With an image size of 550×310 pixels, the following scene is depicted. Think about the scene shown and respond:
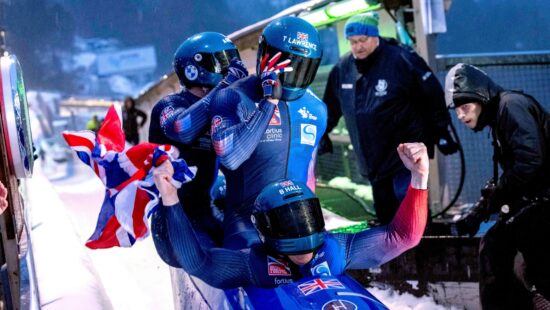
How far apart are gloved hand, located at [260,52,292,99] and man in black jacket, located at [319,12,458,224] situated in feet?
6.11

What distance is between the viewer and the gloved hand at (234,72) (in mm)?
3277

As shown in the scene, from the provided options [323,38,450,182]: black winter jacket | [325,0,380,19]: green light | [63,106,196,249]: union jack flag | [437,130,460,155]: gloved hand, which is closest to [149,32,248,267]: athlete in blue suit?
[63,106,196,249]: union jack flag

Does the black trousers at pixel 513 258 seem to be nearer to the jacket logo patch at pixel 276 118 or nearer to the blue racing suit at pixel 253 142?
the blue racing suit at pixel 253 142

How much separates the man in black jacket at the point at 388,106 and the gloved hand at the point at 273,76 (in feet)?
6.11

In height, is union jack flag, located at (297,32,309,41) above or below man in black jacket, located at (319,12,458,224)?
above

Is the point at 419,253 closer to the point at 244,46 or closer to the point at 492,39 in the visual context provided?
the point at 244,46

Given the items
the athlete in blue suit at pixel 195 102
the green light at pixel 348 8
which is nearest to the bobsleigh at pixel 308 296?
the athlete in blue suit at pixel 195 102

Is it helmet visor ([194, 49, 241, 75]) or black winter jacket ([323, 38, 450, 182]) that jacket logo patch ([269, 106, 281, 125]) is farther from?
black winter jacket ([323, 38, 450, 182])

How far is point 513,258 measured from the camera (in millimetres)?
3381

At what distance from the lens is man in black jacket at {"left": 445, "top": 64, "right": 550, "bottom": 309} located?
323cm

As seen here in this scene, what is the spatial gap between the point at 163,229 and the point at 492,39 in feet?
167

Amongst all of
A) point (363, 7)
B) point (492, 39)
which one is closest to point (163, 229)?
point (363, 7)

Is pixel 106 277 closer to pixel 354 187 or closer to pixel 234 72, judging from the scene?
pixel 234 72

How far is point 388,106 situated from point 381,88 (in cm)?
13
